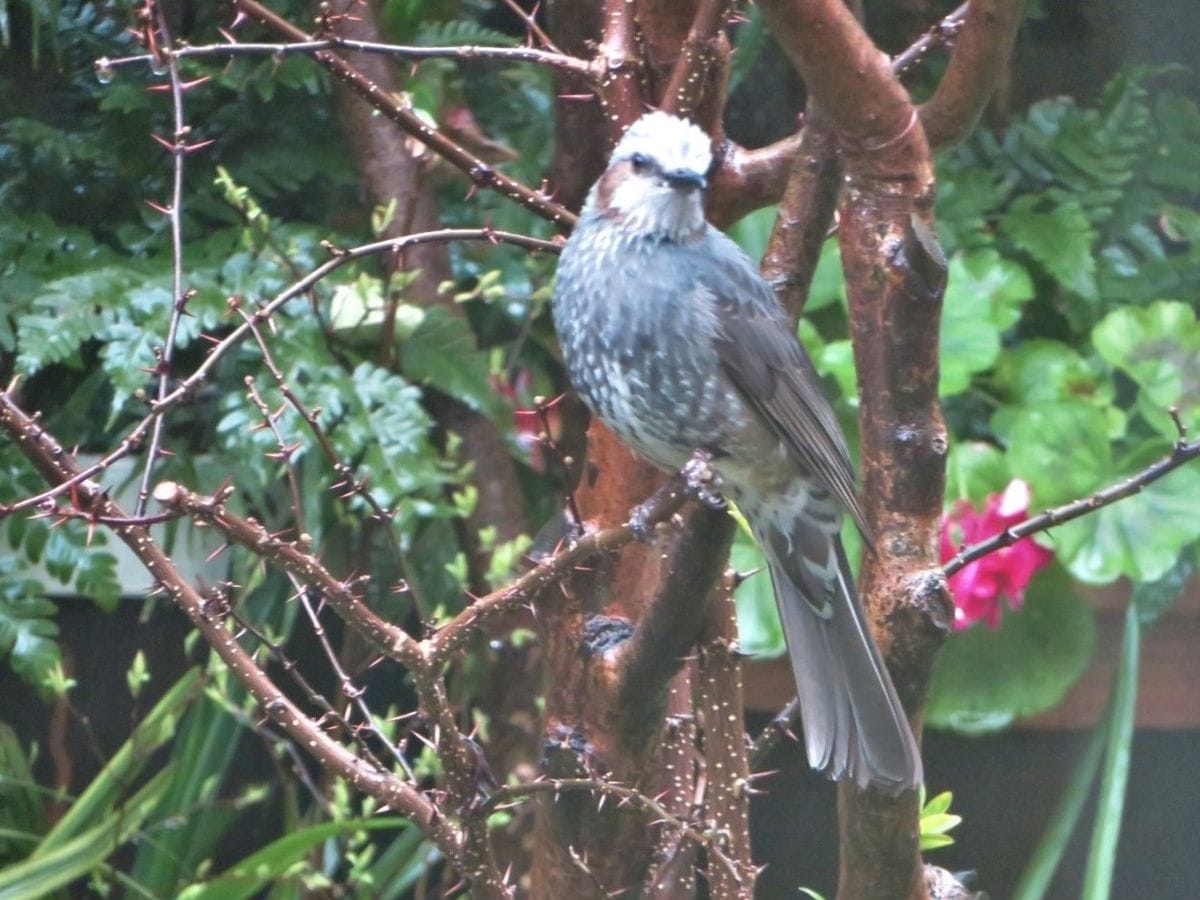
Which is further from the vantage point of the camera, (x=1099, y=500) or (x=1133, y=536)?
(x=1133, y=536)

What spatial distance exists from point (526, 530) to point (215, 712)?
0.50 metres

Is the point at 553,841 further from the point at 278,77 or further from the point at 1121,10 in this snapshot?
the point at 1121,10

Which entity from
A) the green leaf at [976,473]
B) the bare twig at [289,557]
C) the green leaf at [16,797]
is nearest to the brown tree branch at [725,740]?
the bare twig at [289,557]

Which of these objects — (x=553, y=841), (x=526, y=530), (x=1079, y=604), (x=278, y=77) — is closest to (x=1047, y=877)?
(x=1079, y=604)

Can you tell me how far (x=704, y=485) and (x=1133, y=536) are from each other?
1035 mm

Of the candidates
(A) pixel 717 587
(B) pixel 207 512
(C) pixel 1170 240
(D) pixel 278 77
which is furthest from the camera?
(C) pixel 1170 240

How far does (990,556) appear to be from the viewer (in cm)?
160

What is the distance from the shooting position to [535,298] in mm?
1687

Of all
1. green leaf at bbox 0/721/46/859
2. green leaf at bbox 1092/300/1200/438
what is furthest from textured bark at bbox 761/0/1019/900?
green leaf at bbox 0/721/46/859

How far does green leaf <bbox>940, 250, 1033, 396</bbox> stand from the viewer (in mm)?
1758

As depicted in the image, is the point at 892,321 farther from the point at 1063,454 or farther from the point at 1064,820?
the point at 1064,820

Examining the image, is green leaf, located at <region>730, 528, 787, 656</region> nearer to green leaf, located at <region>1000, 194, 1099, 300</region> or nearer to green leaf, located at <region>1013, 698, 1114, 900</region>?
green leaf, located at <region>1013, 698, 1114, 900</region>

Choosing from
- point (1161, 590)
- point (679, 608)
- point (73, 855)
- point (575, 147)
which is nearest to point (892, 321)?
point (679, 608)

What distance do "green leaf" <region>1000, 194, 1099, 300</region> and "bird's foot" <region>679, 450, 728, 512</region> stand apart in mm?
1105
